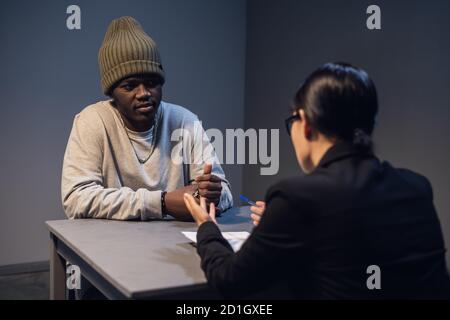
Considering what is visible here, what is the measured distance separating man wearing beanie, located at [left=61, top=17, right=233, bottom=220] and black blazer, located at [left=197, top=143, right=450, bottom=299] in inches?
29.8

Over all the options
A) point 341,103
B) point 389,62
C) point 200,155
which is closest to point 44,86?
point 200,155

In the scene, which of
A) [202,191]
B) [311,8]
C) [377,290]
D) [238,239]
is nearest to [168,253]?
[238,239]

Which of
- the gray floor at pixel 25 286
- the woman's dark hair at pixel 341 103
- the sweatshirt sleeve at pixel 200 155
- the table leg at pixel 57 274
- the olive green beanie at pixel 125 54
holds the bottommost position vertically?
the gray floor at pixel 25 286

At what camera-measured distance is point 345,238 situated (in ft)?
3.26

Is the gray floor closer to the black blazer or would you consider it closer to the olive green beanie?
the olive green beanie

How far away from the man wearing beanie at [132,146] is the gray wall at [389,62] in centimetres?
121

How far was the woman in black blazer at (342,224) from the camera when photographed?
1.00 meters

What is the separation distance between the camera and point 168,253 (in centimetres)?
136

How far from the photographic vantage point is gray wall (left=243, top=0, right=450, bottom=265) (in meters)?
2.59

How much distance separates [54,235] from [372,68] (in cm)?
207

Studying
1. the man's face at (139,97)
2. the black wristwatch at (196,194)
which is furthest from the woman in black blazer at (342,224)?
the man's face at (139,97)

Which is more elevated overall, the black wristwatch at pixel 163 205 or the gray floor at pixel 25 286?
the black wristwatch at pixel 163 205

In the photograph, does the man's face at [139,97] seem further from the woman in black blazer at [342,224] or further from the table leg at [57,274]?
the woman in black blazer at [342,224]

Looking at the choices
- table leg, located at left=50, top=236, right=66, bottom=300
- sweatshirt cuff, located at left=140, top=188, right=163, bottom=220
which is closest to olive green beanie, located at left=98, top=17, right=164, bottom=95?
sweatshirt cuff, located at left=140, top=188, right=163, bottom=220
